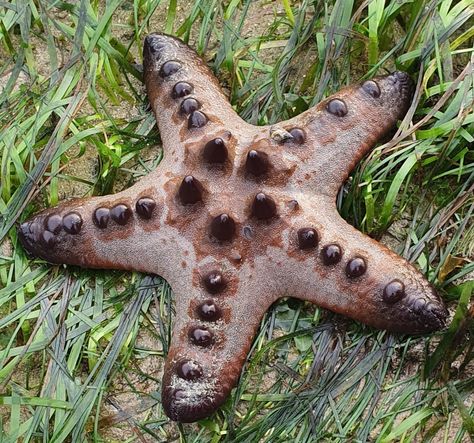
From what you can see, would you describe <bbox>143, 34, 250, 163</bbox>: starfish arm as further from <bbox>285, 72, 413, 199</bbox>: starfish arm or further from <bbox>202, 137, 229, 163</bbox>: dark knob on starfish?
<bbox>285, 72, 413, 199</bbox>: starfish arm

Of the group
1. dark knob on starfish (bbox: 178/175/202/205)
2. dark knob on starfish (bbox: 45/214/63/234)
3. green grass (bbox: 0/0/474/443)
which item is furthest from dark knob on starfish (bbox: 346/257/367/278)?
dark knob on starfish (bbox: 45/214/63/234)

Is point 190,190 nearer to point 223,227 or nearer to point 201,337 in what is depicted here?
point 223,227

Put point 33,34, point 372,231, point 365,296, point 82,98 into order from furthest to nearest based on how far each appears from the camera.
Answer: point 33,34
point 82,98
point 372,231
point 365,296

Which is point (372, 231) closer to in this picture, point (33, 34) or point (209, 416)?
point (209, 416)

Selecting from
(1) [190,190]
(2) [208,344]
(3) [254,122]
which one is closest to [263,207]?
(1) [190,190]

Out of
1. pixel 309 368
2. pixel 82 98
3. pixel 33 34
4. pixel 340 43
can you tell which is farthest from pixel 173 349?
pixel 33 34

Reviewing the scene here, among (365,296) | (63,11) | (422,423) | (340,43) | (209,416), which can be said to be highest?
(340,43)

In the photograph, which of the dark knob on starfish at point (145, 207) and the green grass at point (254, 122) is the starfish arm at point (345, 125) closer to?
the green grass at point (254, 122)
